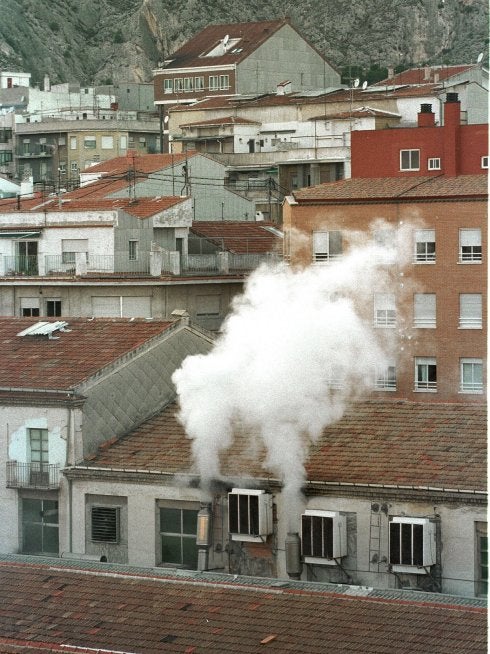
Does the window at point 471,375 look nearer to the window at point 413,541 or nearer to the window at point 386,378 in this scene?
the window at point 386,378

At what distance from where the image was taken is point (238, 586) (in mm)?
32438

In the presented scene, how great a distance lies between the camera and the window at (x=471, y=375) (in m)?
54.8

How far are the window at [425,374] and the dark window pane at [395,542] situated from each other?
803 inches

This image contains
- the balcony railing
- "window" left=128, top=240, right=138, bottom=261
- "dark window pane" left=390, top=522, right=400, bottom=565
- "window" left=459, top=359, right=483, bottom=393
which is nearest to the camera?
"dark window pane" left=390, top=522, right=400, bottom=565

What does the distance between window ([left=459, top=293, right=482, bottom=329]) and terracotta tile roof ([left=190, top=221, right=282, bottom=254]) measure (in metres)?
9.03

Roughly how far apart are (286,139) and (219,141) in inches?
151

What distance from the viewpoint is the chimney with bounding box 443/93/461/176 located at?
60.8m

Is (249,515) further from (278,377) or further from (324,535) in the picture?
(278,377)

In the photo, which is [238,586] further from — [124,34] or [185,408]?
[124,34]

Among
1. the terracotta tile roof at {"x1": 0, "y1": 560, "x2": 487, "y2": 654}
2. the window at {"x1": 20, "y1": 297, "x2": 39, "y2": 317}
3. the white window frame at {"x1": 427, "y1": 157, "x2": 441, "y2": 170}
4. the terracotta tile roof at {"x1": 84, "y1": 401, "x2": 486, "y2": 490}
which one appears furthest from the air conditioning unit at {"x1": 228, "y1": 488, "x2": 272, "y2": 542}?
the white window frame at {"x1": 427, "y1": 157, "x2": 441, "y2": 170}

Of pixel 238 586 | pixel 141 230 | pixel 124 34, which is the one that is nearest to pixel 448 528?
pixel 238 586

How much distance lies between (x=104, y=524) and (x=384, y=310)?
18.5 metres

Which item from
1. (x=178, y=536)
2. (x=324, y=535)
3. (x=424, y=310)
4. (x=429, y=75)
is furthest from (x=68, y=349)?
(x=429, y=75)

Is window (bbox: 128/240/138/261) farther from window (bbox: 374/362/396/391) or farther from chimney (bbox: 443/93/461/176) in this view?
chimney (bbox: 443/93/461/176)
